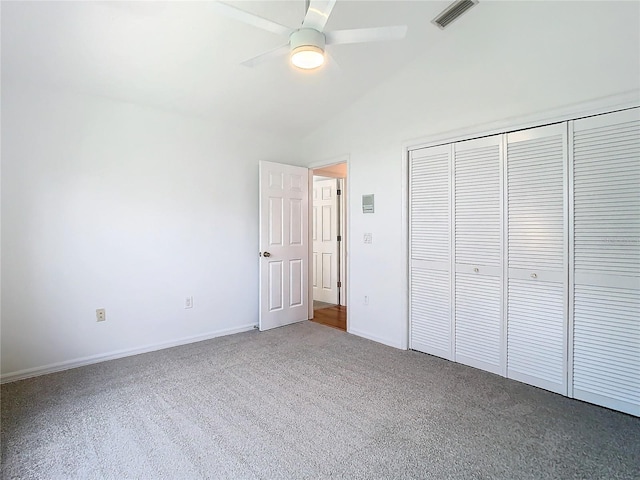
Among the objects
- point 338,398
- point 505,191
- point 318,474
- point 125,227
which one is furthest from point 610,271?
point 125,227

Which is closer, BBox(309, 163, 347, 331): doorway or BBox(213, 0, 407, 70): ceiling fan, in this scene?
BBox(213, 0, 407, 70): ceiling fan

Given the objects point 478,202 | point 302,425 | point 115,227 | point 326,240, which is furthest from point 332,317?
point 115,227

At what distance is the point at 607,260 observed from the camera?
2354 millimetres

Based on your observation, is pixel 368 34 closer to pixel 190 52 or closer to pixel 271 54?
pixel 271 54

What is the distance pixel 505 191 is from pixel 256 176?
2725 millimetres

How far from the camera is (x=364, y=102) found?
3865mm

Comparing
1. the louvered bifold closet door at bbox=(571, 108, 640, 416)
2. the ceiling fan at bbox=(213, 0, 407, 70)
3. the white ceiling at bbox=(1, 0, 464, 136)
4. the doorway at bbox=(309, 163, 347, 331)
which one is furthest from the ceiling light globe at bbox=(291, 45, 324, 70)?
the doorway at bbox=(309, 163, 347, 331)

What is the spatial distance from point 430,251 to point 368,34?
2075 mm

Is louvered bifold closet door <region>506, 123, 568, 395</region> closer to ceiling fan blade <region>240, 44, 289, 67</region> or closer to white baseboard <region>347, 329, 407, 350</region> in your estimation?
white baseboard <region>347, 329, 407, 350</region>

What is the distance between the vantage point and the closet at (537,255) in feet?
7.54

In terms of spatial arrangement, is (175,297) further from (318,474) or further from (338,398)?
(318,474)

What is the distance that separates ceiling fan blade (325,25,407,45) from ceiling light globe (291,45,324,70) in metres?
0.10

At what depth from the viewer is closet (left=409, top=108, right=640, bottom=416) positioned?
7.54ft

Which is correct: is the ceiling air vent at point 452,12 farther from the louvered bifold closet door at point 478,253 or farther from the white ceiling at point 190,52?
the louvered bifold closet door at point 478,253
